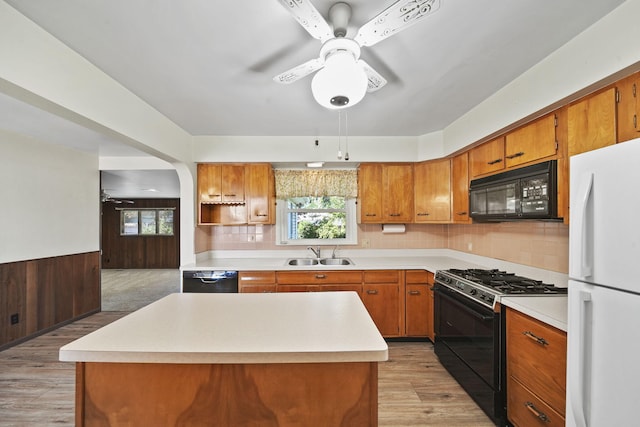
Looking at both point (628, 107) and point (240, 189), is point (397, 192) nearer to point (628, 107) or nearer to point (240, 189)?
point (240, 189)

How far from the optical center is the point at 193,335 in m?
1.28

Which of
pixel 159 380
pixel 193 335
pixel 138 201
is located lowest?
pixel 159 380

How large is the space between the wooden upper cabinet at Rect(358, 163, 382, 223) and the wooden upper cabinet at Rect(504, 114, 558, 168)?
1503 millimetres

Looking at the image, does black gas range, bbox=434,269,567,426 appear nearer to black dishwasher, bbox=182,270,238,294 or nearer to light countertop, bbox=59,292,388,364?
light countertop, bbox=59,292,388,364

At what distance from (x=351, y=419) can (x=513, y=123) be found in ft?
7.43

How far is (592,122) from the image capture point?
1624 mm

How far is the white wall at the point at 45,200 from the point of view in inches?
132

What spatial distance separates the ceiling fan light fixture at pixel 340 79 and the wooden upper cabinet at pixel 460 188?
219cm

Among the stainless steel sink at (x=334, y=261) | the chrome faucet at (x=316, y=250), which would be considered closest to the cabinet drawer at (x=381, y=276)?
the stainless steel sink at (x=334, y=261)

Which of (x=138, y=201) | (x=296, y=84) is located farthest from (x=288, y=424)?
(x=138, y=201)

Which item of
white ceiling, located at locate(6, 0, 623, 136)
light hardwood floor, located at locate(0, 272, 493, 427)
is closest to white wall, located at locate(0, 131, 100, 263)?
light hardwood floor, located at locate(0, 272, 493, 427)

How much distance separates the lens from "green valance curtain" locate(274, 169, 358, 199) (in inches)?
152

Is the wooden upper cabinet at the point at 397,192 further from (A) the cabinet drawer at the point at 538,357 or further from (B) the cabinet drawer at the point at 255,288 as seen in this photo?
(A) the cabinet drawer at the point at 538,357

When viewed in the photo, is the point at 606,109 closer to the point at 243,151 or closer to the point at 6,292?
the point at 243,151
